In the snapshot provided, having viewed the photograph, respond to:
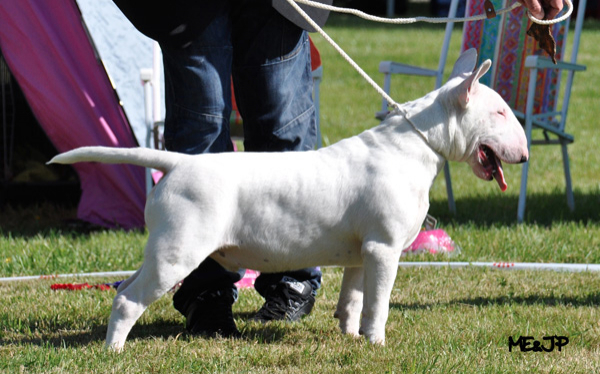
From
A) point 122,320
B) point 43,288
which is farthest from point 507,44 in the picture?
point 122,320

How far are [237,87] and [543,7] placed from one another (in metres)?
1.08

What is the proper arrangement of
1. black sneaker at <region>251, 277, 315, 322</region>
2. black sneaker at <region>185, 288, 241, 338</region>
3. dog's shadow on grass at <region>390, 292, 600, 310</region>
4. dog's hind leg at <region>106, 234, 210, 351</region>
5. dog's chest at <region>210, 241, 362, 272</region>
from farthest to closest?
1. dog's shadow on grass at <region>390, 292, 600, 310</region>
2. black sneaker at <region>251, 277, 315, 322</region>
3. black sneaker at <region>185, 288, 241, 338</region>
4. dog's chest at <region>210, 241, 362, 272</region>
5. dog's hind leg at <region>106, 234, 210, 351</region>

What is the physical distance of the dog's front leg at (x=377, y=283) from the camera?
2566mm

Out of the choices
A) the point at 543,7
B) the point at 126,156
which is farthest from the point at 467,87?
the point at 126,156

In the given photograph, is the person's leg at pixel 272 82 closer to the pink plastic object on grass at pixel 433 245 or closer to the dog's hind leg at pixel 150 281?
the dog's hind leg at pixel 150 281

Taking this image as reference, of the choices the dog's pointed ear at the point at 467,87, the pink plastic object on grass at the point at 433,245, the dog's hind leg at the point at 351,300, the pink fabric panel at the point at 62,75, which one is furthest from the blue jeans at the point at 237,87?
the pink fabric panel at the point at 62,75

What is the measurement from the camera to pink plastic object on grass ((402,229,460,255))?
14.1 ft

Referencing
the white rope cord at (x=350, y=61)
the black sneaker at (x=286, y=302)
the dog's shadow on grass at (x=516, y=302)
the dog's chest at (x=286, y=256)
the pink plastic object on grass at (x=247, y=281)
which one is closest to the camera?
the dog's chest at (x=286, y=256)

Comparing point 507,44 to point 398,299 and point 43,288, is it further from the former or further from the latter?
point 43,288

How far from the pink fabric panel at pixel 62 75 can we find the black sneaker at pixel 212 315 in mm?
2221

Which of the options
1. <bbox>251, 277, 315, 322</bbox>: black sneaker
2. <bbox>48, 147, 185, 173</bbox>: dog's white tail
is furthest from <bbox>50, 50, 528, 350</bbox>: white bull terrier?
<bbox>251, 277, 315, 322</bbox>: black sneaker

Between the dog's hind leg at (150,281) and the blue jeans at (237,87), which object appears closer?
the dog's hind leg at (150,281)

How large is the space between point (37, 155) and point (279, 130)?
3631 millimetres

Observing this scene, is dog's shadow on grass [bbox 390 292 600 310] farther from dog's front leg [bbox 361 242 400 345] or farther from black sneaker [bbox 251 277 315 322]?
dog's front leg [bbox 361 242 400 345]
